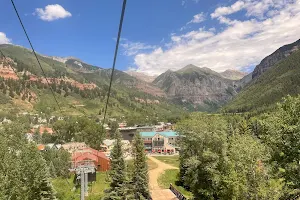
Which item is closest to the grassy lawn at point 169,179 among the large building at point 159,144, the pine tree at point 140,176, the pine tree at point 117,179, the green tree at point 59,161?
the pine tree at point 140,176

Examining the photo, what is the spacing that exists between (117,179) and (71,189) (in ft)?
73.6

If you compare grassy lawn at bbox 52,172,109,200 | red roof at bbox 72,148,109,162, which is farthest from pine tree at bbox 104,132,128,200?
red roof at bbox 72,148,109,162

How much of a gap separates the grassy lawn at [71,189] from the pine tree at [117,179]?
443 centimetres

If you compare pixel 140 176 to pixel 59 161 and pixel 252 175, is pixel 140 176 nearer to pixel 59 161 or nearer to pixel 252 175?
pixel 252 175

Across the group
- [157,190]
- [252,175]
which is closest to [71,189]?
[157,190]

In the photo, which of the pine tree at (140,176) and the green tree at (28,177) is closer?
the green tree at (28,177)

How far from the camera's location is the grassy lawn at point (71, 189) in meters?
45.1

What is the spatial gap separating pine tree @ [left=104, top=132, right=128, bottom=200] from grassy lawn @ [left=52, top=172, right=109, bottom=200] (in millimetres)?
4435

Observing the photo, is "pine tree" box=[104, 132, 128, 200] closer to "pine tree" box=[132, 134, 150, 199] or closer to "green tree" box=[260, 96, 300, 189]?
"pine tree" box=[132, 134, 150, 199]

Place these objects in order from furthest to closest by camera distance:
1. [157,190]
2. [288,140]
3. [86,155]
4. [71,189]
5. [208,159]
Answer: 1. [86,155]
2. [157,190]
3. [71,189]
4. [208,159]
5. [288,140]

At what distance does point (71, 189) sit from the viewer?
52.9 meters

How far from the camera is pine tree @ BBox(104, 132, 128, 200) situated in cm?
3391

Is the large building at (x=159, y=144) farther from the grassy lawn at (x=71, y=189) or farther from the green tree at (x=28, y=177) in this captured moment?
the green tree at (x=28, y=177)

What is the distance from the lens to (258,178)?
23.5 metres
